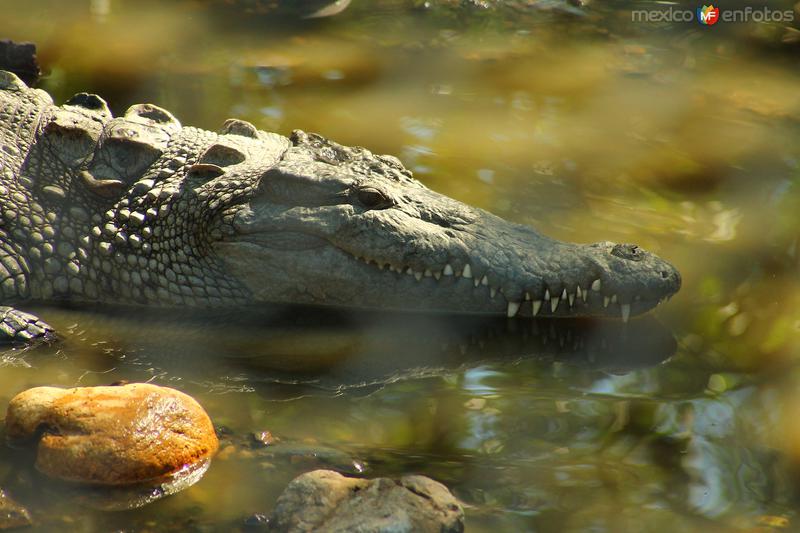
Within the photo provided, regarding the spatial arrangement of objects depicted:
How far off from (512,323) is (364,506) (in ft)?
6.46

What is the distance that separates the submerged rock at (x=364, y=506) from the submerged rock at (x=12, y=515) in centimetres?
86

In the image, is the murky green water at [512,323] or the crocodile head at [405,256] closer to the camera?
the murky green water at [512,323]

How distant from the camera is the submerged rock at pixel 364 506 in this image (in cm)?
316

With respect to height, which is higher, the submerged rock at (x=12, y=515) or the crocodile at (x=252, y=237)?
the crocodile at (x=252, y=237)

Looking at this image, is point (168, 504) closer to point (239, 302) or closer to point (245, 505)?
point (245, 505)

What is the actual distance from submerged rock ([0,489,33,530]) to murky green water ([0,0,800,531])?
0.05 m

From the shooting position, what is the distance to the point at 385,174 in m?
5.18

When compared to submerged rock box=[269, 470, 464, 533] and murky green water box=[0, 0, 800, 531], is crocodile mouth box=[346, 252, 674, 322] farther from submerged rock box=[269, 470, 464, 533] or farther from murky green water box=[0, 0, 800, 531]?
submerged rock box=[269, 470, 464, 533]

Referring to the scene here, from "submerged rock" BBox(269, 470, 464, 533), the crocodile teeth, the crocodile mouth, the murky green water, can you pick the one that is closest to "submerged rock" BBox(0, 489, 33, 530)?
the murky green water

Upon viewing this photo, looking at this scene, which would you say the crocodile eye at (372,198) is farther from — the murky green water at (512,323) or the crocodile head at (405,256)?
the murky green water at (512,323)

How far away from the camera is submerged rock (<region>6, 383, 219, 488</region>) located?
359cm

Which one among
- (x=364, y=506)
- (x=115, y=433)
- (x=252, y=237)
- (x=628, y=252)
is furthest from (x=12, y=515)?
(x=628, y=252)

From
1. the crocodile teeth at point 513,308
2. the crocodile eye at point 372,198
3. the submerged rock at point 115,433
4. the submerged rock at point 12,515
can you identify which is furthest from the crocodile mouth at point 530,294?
the submerged rock at point 12,515

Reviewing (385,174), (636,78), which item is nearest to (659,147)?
(636,78)
